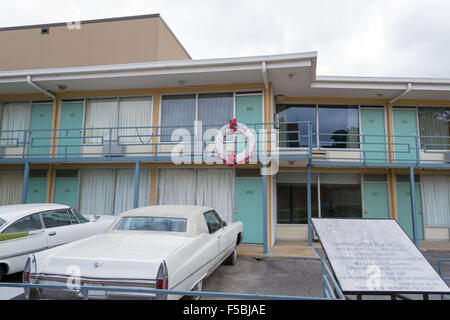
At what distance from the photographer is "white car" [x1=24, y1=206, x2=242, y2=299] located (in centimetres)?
313

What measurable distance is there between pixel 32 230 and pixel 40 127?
6.12 meters

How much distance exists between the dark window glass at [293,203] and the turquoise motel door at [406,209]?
2732 mm

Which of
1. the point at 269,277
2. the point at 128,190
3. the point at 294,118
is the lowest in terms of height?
the point at 269,277

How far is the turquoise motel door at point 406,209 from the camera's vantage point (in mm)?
9477

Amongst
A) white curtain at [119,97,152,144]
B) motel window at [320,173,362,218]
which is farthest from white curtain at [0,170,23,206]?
motel window at [320,173,362,218]

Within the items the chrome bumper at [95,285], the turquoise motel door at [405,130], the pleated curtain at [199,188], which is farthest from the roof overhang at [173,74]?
the chrome bumper at [95,285]

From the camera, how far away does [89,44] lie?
1189 cm

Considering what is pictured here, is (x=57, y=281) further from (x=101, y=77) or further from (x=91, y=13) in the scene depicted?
(x=91, y=13)

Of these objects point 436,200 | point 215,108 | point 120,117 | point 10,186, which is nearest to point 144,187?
point 120,117

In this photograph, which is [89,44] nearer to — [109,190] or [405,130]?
[109,190]

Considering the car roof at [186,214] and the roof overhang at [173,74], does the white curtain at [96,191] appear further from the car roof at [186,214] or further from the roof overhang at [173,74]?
the car roof at [186,214]

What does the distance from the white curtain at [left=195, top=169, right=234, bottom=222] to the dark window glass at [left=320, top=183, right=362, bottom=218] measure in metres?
3.27

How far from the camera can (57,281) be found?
10.6 ft
